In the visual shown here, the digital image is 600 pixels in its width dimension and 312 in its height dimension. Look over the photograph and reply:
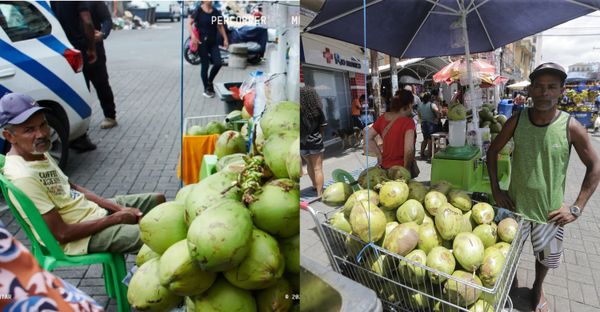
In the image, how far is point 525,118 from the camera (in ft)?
7.54

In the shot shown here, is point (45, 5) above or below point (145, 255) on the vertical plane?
above

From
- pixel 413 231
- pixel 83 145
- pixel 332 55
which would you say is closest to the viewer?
pixel 332 55

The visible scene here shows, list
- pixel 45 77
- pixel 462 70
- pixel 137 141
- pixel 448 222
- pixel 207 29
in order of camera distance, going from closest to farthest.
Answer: pixel 448 222 < pixel 207 29 < pixel 462 70 < pixel 45 77 < pixel 137 141

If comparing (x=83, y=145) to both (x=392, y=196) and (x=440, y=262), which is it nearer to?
(x=392, y=196)

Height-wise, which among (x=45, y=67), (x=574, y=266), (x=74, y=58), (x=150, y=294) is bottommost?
(x=574, y=266)

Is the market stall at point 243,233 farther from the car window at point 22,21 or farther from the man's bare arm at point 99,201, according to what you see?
the car window at point 22,21

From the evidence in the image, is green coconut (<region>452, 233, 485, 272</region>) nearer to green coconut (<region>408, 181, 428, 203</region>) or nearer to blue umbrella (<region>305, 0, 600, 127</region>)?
green coconut (<region>408, 181, 428, 203</region>)

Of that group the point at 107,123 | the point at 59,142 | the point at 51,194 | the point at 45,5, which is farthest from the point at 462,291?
the point at 107,123

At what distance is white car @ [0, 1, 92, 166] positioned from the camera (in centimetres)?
353

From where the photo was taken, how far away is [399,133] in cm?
229

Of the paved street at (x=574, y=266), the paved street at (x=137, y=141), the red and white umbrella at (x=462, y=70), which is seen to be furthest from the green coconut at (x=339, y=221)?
the red and white umbrella at (x=462, y=70)

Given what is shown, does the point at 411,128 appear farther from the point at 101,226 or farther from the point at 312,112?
the point at 101,226

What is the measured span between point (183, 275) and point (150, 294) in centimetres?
21

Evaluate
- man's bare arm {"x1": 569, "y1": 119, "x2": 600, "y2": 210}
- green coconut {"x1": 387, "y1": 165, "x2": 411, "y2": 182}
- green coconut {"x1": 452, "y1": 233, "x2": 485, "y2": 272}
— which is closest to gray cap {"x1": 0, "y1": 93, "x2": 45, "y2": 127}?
green coconut {"x1": 387, "y1": 165, "x2": 411, "y2": 182}
